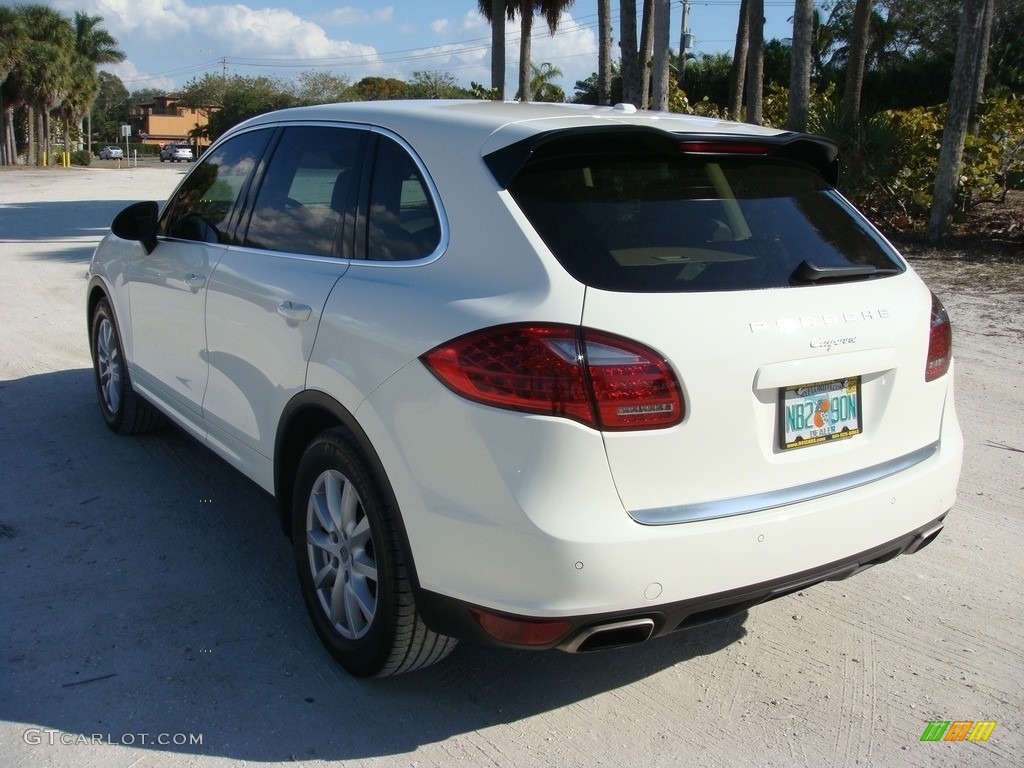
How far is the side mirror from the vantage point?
191 inches

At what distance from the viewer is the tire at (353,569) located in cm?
→ 291

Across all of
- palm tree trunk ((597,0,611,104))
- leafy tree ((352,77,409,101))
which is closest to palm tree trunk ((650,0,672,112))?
palm tree trunk ((597,0,611,104))

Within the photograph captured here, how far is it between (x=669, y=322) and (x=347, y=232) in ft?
4.31

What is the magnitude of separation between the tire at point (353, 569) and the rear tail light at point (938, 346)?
1.79m

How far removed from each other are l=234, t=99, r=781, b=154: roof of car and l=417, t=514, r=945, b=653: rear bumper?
135 cm

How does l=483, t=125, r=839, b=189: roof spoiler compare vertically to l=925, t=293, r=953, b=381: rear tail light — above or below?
above

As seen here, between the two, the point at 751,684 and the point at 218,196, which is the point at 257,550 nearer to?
the point at 218,196

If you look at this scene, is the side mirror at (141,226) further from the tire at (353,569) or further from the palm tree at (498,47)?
the palm tree at (498,47)

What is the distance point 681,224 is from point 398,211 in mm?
921

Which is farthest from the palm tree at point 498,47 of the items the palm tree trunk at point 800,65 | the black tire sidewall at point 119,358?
the black tire sidewall at point 119,358

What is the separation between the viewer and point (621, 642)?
104 inches

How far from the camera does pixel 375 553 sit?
295cm

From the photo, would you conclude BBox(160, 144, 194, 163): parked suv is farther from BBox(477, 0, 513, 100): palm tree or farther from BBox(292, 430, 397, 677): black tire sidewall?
BBox(292, 430, 397, 677): black tire sidewall

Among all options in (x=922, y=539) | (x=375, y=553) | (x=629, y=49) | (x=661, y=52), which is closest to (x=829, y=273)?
(x=922, y=539)
